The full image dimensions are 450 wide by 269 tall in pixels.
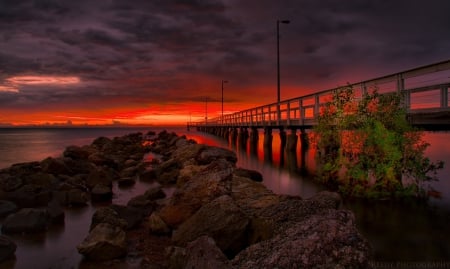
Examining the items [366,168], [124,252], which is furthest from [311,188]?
[124,252]

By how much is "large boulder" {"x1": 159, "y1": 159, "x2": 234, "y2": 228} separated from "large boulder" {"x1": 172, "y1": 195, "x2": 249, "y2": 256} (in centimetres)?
89

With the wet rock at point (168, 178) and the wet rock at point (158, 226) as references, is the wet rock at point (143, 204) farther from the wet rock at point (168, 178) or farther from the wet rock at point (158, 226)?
the wet rock at point (168, 178)

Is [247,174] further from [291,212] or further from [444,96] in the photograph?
[291,212]

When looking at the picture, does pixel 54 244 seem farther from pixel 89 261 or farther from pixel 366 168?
pixel 366 168

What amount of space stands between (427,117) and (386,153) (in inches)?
54.0

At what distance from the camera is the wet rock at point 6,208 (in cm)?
956

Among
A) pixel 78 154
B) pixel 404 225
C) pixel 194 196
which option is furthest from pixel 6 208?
pixel 78 154

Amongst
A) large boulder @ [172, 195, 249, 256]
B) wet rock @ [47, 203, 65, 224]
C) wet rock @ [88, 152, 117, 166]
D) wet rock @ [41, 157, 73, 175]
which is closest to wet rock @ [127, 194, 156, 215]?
wet rock @ [47, 203, 65, 224]

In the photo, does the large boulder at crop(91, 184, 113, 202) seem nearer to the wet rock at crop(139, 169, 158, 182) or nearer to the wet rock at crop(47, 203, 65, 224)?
the wet rock at crop(47, 203, 65, 224)

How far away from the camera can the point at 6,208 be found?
9766mm

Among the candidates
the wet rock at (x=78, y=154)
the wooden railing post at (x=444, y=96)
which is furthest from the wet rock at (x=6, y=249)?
the wet rock at (x=78, y=154)

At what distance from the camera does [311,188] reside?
1231cm

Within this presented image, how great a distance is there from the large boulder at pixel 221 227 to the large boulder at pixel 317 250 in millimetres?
2025

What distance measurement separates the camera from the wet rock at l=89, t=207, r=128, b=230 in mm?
7531
